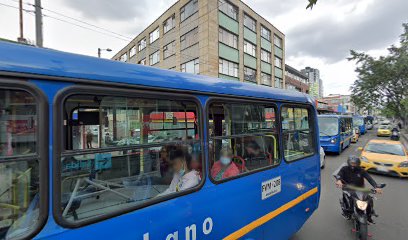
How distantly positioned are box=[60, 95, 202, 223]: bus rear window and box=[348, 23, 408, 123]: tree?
27547mm

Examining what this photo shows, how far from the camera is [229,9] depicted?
24.0m

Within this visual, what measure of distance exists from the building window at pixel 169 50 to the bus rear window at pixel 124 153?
2515 centimetres

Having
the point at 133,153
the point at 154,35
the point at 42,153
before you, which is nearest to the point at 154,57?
the point at 154,35

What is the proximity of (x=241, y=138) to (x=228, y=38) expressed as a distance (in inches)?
905

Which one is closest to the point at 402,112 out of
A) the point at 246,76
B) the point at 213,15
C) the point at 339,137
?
the point at 246,76

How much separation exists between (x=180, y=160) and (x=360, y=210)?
11.5 feet

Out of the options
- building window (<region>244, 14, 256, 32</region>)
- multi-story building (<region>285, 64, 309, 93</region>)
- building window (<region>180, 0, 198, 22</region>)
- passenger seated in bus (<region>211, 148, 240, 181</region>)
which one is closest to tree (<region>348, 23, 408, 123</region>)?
building window (<region>244, 14, 256, 32</region>)

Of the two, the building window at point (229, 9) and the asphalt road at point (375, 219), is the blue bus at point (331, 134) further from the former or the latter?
the building window at point (229, 9)

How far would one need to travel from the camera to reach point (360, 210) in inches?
157

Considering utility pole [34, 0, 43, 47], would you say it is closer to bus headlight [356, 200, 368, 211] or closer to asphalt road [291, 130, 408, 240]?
asphalt road [291, 130, 408, 240]

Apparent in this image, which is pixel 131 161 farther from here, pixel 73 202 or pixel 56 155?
pixel 56 155

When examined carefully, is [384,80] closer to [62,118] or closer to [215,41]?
[215,41]

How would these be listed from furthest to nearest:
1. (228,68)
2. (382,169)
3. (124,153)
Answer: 1. (228,68)
2. (382,169)
3. (124,153)

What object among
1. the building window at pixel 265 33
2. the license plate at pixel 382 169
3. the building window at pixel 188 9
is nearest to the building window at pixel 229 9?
the building window at pixel 188 9
